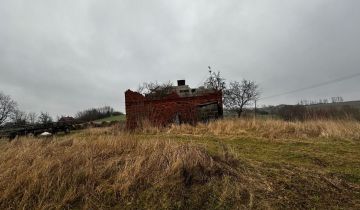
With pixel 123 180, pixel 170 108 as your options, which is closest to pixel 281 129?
pixel 123 180

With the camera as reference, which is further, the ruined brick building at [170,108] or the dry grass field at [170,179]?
the ruined brick building at [170,108]

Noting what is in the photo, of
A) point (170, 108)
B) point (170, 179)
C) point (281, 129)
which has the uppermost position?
point (170, 108)

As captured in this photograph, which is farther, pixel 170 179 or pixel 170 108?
pixel 170 108

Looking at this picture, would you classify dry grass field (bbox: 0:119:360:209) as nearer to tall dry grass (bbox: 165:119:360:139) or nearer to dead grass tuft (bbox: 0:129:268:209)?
dead grass tuft (bbox: 0:129:268:209)

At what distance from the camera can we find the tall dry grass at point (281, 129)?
10.0m

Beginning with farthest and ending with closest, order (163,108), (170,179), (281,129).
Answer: (163,108) < (281,129) < (170,179)

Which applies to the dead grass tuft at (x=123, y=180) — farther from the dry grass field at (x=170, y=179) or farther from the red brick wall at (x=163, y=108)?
the red brick wall at (x=163, y=108)

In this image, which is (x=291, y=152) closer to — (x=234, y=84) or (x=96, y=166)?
(x=96, y=166)

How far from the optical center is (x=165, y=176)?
4727mm

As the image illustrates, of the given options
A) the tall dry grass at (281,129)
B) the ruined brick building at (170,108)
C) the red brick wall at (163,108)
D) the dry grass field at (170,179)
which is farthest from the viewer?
the red brick wall at (163,108)

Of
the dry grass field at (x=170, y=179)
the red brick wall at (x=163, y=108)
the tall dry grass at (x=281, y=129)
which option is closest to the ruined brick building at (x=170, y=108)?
the red brick wall at (x=163, y=108)

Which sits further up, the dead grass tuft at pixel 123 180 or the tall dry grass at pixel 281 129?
the tall dry grass at pixel 281 129

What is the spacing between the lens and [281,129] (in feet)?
36.1

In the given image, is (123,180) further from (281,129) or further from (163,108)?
(163,108)
